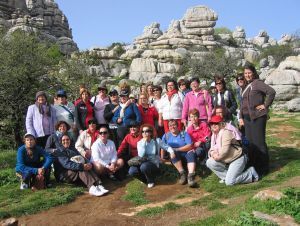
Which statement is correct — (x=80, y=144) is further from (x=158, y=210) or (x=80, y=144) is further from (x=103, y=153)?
(x=158, y=210)

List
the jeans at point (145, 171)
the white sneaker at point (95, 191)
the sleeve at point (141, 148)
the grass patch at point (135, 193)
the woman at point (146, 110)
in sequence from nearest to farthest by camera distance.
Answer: the grass patch at point (135, 193)
the white sneaker at point (95, 191)
the jeans at point (145, 171)
the sleeve at point (141, 148)
the woman at point (146, 110)

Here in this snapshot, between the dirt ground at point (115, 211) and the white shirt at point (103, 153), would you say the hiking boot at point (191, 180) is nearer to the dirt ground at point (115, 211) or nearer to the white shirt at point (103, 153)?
the dirt ground at point (115, 211)

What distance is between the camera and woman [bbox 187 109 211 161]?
30.1 ft

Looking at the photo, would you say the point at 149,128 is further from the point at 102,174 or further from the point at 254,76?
the point at 254,76

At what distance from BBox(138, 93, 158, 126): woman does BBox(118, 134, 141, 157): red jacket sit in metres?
1.01

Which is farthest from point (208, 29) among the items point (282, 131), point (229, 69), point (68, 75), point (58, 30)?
point (282, 131)

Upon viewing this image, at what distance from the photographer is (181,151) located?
29.7ft

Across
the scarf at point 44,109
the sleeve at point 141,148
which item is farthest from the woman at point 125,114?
the scarf at point 44,109

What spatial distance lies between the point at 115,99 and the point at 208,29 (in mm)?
49907

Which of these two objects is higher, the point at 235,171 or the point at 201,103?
the point at 201,103

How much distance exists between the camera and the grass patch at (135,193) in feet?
25.2

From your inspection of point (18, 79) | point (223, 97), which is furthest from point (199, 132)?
point (18, 79)

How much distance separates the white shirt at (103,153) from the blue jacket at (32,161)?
3.43ft

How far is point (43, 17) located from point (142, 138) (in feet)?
213
